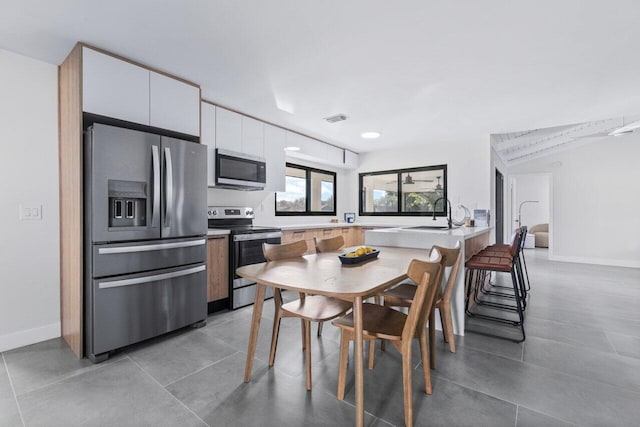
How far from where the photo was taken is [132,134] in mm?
2332

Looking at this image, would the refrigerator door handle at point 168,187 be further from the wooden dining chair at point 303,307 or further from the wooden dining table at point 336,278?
the wooden dining table at point 336,278

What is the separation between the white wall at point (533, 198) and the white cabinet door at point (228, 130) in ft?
29.2

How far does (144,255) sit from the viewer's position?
238 centimetres

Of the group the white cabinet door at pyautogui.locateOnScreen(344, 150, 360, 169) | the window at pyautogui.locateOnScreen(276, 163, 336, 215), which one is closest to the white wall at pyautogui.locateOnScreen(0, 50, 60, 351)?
the window at pyautogui.locateOnScreen(276, 163, 336, 215)

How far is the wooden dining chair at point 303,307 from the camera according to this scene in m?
1.83

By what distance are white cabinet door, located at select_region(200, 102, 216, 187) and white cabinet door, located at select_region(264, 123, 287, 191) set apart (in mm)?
814

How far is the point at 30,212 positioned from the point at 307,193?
373 centimetres

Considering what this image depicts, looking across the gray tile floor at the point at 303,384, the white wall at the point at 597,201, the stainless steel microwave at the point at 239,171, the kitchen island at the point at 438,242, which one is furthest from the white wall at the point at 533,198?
the stainless steel microwave at the point at 239,171

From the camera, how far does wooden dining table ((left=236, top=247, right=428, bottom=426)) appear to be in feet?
4.42

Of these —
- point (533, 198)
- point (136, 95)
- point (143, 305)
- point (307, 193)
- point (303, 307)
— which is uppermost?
point (136, 95)

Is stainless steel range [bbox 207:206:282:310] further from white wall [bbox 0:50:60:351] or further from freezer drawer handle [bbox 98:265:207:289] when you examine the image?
white wall [bbox 0:50:60:351]

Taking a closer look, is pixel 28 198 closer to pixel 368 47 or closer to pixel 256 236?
pixel 256 236

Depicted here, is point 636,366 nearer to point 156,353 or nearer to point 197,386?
point 197,386

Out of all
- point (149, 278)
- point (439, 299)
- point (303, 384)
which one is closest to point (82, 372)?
point (149, 278)
